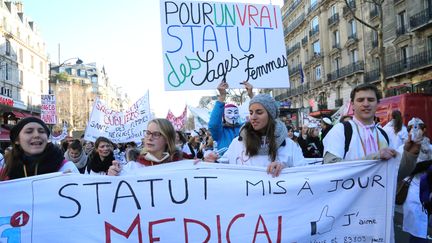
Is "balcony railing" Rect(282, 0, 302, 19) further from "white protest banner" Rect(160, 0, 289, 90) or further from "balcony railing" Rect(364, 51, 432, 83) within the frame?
"white protest banner" Rect(160, 0, 289, 90)

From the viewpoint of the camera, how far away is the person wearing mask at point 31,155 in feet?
10.8

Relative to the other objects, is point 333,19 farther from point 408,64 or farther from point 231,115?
point 231,115

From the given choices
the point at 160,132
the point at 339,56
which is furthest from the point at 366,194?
the point at 339,56

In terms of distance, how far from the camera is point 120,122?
29.7ft

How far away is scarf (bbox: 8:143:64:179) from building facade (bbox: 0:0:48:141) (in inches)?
1624

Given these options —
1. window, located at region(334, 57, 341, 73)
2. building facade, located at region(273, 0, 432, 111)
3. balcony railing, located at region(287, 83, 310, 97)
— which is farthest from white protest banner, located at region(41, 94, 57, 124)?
balcony railing, located at region(287, 83, 310, 97)

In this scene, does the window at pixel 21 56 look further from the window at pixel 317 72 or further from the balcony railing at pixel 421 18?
the balcony railing at pixel 421 18

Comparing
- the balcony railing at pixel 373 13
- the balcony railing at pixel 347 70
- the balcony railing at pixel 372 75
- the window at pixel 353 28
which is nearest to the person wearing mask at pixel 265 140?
the balcony railing at pixel 372 75

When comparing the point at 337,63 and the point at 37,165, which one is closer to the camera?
the point at 37,165

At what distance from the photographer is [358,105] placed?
3400 millimetres

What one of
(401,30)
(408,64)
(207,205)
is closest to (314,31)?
(401,30)

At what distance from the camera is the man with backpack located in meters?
3.31

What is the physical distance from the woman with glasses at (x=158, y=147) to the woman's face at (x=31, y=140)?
665 mm

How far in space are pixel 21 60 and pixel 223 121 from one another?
56248 millimetres
